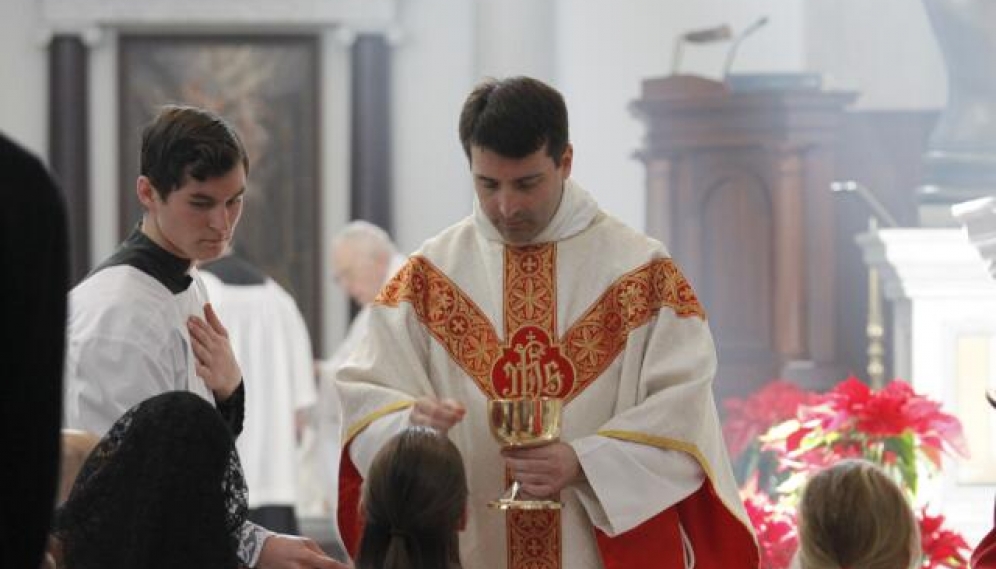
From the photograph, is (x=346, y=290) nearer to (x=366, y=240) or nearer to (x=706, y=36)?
(x=366, y=240)

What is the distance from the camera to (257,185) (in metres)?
14.6

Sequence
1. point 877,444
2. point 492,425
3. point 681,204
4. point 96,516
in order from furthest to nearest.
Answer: point 681,204 → point 877,444 → point 492,425 → point 96,516

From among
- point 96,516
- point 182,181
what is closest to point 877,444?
point 182,181

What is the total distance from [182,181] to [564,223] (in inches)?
29.8

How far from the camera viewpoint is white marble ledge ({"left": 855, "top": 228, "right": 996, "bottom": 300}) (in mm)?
6938

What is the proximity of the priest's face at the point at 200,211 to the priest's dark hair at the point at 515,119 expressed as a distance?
430 millimetres

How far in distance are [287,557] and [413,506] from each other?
10.9 inches

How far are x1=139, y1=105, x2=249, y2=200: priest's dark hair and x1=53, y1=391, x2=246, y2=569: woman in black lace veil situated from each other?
115cm

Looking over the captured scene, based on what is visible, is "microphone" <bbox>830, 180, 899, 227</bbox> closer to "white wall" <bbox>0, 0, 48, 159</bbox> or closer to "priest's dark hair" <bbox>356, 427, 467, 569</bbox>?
"priest's dark hair" <bbox>356, 427, 467, 569</bbox>

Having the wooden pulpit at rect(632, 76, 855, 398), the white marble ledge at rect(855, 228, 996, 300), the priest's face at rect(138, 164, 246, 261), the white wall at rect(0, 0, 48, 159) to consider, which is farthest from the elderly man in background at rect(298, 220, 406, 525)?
the priest's face at rect(138, 164, 246, 261)

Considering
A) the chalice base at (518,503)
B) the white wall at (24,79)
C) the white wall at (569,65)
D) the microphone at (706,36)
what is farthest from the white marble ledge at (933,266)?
the white wall at (24,79)

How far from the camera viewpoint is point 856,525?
3332 mm

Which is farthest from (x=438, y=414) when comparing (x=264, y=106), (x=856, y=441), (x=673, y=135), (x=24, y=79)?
(x=24, y=79)

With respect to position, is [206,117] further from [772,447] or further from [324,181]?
[324,181]
